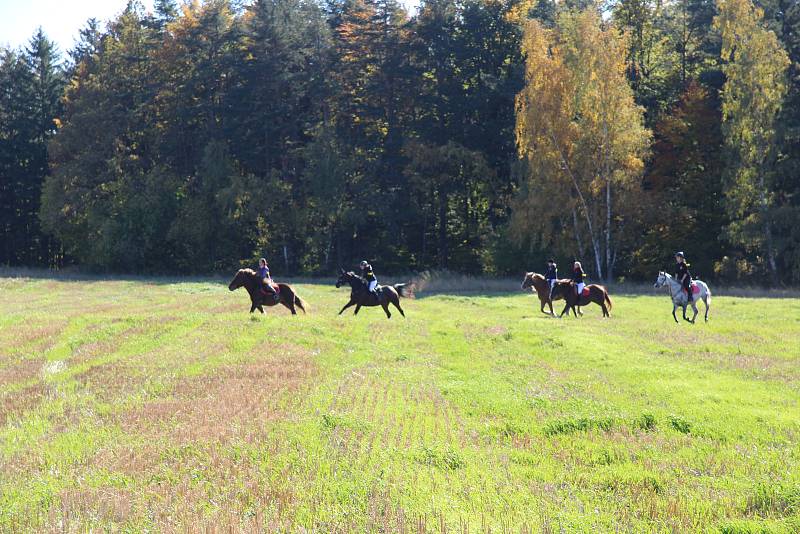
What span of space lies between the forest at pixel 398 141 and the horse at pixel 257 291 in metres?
28.7

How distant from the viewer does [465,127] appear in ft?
213

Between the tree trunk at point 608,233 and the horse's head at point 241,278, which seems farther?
the tree trunk at point 608,233

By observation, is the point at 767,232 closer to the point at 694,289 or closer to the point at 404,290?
the point at 694,289

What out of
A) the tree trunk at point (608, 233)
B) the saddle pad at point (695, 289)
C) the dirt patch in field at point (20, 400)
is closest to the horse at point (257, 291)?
the dirt patch in field at point (20, 400)

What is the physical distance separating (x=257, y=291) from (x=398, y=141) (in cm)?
4007

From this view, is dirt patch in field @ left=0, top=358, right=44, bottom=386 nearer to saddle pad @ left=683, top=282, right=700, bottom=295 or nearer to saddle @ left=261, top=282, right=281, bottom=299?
saddle @ left=261, top=282, right=281, bottom=299

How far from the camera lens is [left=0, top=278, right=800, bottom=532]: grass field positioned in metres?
8.31

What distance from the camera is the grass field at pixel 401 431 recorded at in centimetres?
831

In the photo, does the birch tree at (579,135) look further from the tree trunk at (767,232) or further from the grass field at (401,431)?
the grass field at (401,431)

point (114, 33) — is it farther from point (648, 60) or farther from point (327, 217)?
point (648, 60)

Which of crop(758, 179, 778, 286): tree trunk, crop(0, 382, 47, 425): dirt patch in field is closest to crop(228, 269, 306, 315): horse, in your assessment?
crop(0, 382, 47, 425): dirt patch in field

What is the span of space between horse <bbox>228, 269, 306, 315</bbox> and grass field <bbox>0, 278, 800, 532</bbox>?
451cm

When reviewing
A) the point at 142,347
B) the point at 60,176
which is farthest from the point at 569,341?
the point at 60,176

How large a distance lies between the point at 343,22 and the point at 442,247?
22648mm
